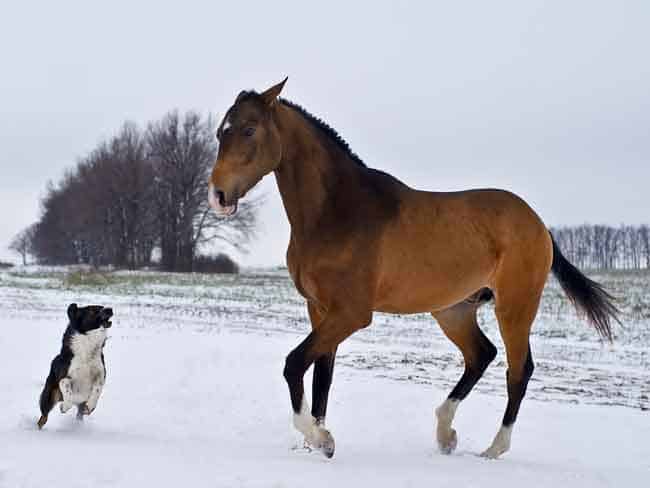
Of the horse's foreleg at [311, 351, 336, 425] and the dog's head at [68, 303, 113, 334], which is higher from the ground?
the dog's head at [68, 303, 113, 334]

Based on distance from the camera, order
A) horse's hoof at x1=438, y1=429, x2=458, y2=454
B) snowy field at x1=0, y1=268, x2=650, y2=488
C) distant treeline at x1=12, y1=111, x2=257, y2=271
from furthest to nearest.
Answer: distant treeline at x1=12, y1=111, x2=257, y2=271, horse's hoof at x1=438, y1=429, x2=458, y2=454, snowy field at x1=0, y1=268, x2=650, y2=488

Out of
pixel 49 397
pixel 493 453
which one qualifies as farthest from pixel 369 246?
pixel 49 397

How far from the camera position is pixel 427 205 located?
546 centimetres

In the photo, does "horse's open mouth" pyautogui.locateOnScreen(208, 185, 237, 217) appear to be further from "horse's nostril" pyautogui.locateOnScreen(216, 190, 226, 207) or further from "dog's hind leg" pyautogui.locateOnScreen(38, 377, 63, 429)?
"dog's hind leg" pyautogui.locateOnScreen(38, 377, 63, 429)

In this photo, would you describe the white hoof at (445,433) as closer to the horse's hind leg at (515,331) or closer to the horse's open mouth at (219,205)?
the horse's hind leg at (515,331)

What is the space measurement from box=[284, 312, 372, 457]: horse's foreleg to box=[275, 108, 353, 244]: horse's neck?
25.2 inches

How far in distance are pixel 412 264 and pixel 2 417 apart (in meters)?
3.56

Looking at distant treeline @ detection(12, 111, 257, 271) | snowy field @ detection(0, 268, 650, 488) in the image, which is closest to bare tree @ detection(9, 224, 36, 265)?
distant treeline @ detection(12, 111, 257, 271)

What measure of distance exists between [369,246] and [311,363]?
0.86 meters

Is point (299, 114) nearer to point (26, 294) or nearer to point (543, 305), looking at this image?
point (543, 305)

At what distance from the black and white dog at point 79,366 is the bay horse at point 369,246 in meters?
1.66

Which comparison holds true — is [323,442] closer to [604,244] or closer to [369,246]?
[369,246]

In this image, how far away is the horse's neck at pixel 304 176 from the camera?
5.12 meters

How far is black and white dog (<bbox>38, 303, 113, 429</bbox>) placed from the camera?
5668 mm
